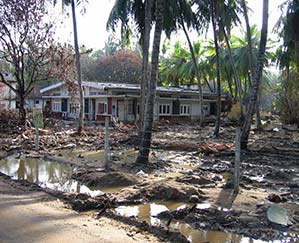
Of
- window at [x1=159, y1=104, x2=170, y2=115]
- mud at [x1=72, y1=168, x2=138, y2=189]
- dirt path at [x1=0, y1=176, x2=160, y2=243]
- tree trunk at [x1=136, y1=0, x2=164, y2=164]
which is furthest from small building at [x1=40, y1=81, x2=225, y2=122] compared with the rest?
dirt path at [x1=0, y1=176, x2=160, y2=243]

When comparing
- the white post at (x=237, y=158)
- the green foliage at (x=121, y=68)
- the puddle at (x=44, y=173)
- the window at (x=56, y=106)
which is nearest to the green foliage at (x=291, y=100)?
the window at (x=56, y=106)

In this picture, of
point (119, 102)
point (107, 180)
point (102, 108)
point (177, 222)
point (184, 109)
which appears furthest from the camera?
point (184, 109)

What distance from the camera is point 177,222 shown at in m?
6.38

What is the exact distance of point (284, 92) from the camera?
3312 cm

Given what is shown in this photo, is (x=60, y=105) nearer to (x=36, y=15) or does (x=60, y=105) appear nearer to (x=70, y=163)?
(x=36, y=15)

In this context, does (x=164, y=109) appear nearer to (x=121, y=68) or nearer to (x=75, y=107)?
(x=75, y=107)

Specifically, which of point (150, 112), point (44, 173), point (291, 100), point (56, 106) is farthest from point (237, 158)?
point (56, 106)

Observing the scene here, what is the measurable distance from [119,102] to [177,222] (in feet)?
94.2

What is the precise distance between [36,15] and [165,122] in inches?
629

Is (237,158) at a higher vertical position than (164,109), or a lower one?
higher

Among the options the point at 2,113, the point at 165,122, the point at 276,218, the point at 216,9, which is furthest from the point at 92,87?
the point at 276,218

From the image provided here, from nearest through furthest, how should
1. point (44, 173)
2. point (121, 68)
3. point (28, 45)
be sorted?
point (44, 173) < point (28, 45) < point (121, 68)

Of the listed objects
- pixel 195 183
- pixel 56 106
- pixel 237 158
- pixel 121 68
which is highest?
pixel 121 68

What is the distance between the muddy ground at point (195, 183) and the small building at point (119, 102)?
15.7m
